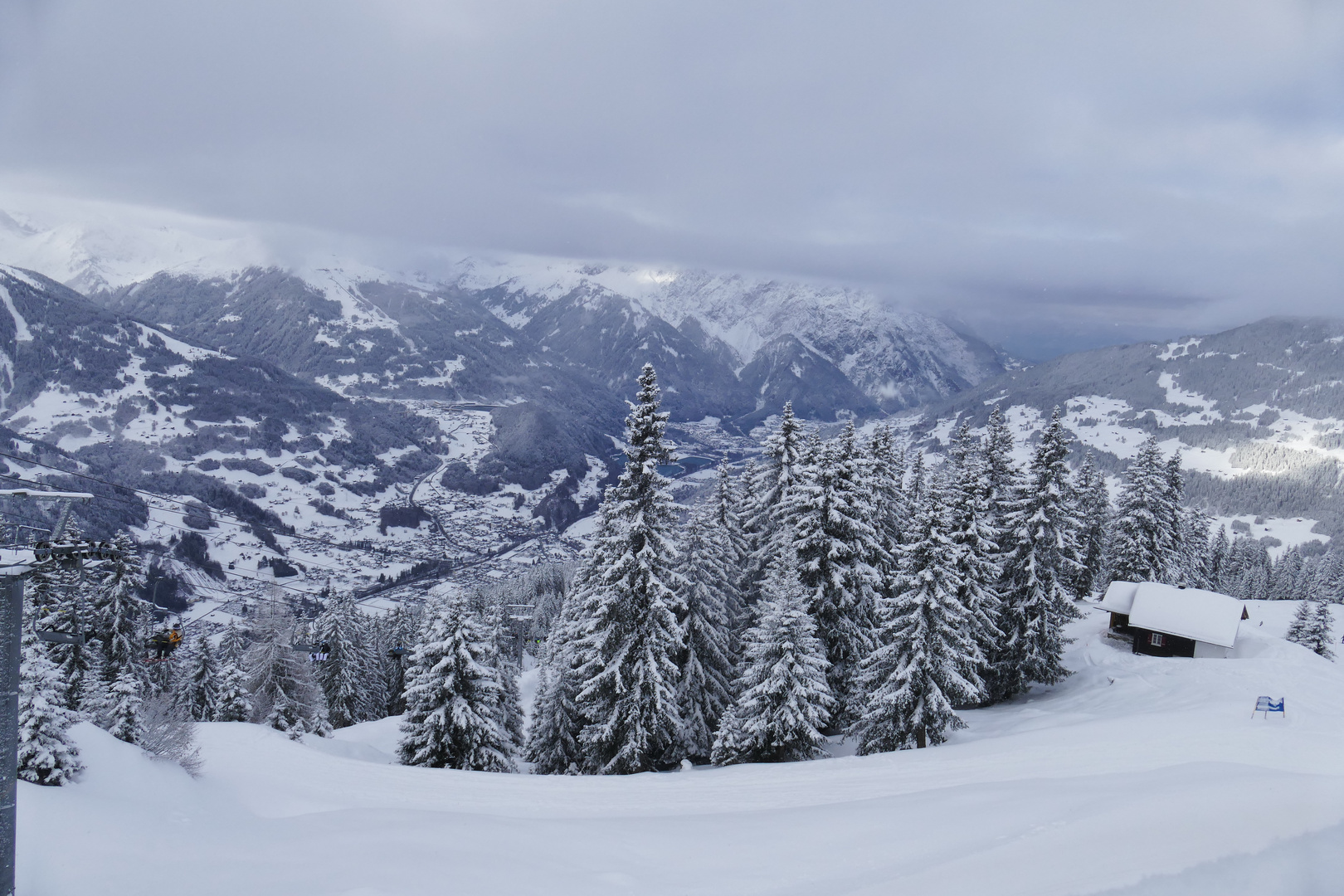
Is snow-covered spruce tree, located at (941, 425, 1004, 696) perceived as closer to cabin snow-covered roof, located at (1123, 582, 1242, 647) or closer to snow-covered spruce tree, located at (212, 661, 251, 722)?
cabin snow-covered roof, located at (1123, 582, 1242, 647)

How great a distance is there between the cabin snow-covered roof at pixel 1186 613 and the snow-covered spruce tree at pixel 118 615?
5647 cm

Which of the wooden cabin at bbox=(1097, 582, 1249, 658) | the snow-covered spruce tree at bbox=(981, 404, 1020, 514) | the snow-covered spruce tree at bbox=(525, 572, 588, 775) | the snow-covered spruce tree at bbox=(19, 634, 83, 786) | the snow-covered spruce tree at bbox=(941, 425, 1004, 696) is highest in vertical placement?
the snow-covered spruce tree at bbox=(981, 404, 1020, 514)

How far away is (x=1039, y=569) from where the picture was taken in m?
30.5

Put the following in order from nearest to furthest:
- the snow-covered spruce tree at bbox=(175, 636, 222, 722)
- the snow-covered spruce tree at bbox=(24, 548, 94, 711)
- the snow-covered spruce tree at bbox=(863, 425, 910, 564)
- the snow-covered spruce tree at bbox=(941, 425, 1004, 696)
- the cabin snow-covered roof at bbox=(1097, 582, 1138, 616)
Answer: the snow-covered spruce tree at bbox=(24, 548, 94, 711) < the snow-covered spruce tree at bbox=(941, 425, 1004, 696) < the snow-covered spruce tree at bbox=(863, 425, 910, 564) < the cabin snow-covered roof at bbox=(1097, 582, 1138, 616) < the snow-covered spruce tree at bbox=(175, 636, 222, 722)

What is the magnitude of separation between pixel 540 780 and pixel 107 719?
17.1 metres

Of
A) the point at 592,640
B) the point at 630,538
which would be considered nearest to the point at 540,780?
the point at 592,640

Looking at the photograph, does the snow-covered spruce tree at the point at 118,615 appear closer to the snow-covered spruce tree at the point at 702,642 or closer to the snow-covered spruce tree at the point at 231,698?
the snow-covered spruce tree at the point at 231,698

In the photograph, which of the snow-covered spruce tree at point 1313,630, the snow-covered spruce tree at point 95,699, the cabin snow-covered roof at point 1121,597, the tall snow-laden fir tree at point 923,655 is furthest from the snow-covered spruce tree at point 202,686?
the snow-covered spruce tree at point 1313,630

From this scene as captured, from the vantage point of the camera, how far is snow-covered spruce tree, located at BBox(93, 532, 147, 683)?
34.8 m

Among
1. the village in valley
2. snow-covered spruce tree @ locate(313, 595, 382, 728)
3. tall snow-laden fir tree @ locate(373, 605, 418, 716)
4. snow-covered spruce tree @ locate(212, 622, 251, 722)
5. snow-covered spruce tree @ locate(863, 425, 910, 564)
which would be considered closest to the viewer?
the village in valley

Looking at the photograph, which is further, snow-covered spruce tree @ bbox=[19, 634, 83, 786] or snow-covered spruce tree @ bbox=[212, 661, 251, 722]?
snow-covered spruce tree @ bbox=[212, 661, 251, 722]

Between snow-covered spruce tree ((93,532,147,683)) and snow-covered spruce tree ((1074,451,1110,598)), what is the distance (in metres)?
60.9

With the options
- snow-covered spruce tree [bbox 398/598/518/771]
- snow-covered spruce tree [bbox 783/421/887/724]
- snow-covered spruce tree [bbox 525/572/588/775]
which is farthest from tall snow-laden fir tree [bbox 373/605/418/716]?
snow-covered spruce tree [bbox 783/421/887/724]

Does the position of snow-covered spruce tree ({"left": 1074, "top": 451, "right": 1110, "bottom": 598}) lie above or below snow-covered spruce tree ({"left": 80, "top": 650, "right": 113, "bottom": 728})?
above
